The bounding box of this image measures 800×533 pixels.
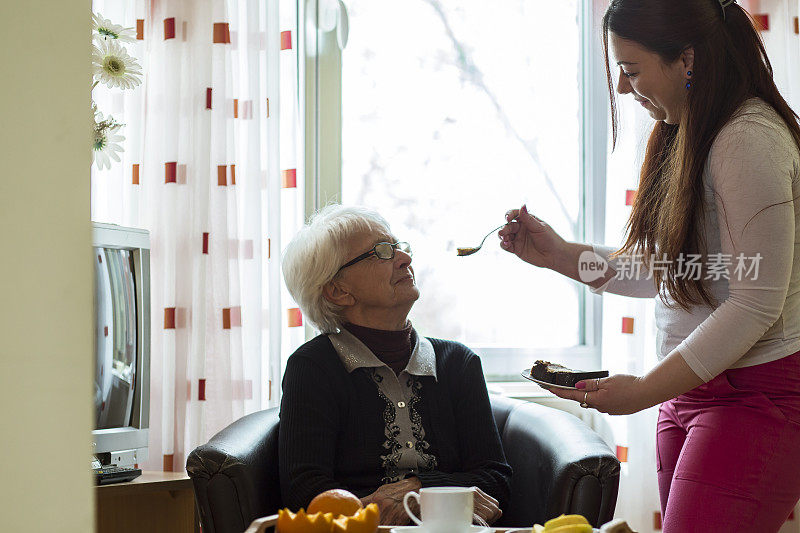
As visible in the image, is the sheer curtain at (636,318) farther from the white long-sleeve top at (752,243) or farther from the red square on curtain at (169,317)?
the red square on curtain at (169,317)

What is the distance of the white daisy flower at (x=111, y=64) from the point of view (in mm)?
1882

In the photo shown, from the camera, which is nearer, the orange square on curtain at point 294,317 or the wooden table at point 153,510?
the wooden table at point 153,510

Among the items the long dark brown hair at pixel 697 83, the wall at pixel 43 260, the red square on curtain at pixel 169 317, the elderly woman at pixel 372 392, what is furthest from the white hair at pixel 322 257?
the wall at pixel 43 260

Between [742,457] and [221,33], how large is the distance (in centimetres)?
195

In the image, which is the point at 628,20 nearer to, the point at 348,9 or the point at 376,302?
the point at 376,302

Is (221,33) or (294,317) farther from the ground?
(221,33)

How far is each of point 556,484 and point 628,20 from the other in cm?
97

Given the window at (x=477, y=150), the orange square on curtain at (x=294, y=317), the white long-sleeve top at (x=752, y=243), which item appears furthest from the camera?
the window at (x=477, y=150)

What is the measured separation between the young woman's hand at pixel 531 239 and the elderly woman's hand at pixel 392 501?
2.17 ft

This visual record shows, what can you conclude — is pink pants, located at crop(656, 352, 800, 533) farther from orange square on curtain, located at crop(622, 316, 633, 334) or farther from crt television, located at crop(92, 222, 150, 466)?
crt television, located at crop(92, 222, 150, 466)

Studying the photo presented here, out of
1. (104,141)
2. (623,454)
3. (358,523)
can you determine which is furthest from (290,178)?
(358,523)

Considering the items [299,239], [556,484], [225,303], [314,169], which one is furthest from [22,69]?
[314,169]

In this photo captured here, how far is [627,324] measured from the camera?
2.51 metres

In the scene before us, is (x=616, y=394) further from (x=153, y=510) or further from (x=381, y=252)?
(x=153, y=510)
